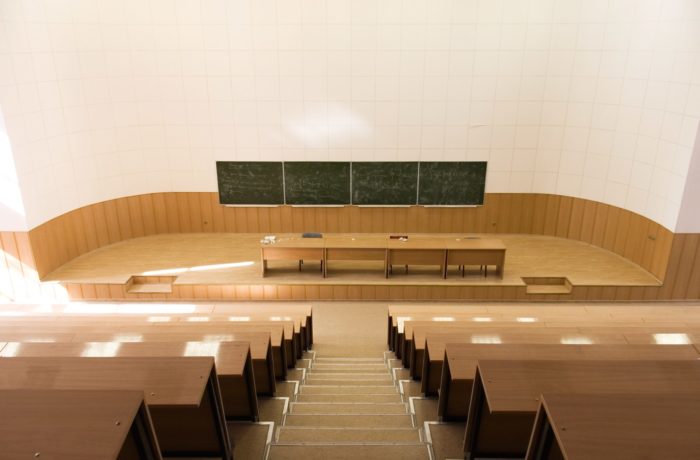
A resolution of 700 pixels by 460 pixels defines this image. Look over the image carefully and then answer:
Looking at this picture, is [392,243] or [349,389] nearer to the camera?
[349,389]

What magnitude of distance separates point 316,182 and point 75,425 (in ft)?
29.1

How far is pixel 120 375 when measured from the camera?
2.26 m

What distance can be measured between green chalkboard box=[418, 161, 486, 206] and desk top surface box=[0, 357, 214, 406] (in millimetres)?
8341

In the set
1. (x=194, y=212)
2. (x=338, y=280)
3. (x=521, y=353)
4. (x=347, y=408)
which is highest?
(x=521, y=353)

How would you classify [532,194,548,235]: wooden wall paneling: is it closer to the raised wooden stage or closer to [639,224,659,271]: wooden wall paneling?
the raised wooden stage

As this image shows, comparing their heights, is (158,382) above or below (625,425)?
below

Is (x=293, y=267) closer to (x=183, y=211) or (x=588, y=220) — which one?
(x=183, y=211)

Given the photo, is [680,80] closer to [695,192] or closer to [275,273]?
[695,192]

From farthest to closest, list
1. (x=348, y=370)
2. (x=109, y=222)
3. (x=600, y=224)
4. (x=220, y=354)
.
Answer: (x=109, y=222), (x=600, y=224), (x=348, y=370), (x=220, y=354)

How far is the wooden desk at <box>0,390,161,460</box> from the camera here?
1.51 meters

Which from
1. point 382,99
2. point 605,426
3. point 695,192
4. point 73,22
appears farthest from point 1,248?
point 695,192

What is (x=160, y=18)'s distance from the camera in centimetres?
927

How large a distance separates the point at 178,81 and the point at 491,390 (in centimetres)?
915

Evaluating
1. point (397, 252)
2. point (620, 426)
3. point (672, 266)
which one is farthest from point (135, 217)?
point (620, 426)
